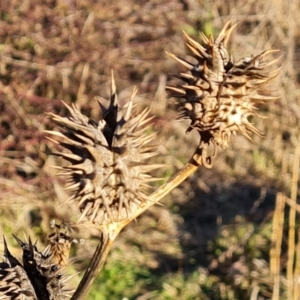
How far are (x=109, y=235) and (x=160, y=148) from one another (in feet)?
11.4

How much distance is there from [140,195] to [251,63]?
1.29 feet

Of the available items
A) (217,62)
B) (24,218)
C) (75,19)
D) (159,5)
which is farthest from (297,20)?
(217,62)

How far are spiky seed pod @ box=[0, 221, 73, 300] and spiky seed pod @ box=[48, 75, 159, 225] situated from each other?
14cm

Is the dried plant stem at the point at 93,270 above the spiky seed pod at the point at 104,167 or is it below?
below

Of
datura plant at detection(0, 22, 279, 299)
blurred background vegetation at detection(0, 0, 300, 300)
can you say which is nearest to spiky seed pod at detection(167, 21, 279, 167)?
datura plant at detection(0, 22, 279, 299)

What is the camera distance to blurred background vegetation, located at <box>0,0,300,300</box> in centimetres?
400

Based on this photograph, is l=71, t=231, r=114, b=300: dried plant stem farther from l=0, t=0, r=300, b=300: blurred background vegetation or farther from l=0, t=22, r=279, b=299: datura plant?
l=0, t=0, r=300, b=300: blurred background vegetation

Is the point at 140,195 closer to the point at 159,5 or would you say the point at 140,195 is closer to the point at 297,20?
the point at 159,5

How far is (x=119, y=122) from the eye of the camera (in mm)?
1610

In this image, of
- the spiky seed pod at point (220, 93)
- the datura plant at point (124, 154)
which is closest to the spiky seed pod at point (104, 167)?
the datura plant at point (124, 154)

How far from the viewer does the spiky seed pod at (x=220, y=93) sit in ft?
5.08

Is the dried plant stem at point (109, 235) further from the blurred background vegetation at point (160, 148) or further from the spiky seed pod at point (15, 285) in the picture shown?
the blurred background vegetation at point (160, 148)

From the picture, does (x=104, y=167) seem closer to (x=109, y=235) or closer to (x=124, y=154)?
(x=124, y=154)

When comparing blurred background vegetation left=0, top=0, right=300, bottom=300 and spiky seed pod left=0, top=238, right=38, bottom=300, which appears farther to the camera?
blurred background vegetation left=0, top=0, right=300, bottom=300
